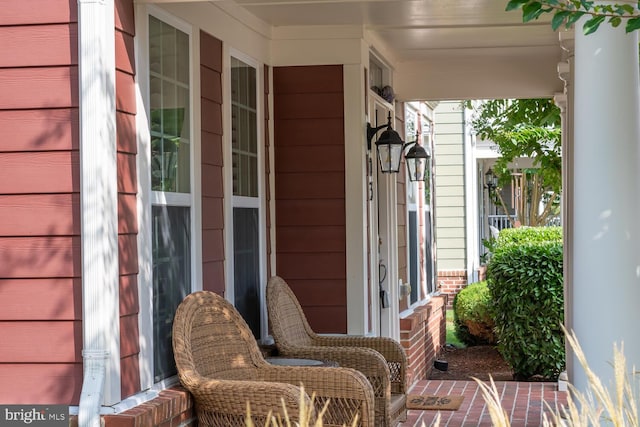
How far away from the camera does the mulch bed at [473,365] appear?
1012 centimetres

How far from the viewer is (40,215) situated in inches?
156

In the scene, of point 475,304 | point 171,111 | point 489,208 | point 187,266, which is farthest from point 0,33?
point 489,208

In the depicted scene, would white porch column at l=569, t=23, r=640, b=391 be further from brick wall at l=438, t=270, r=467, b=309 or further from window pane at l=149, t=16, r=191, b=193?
brick wall at l=438, t=270, r=467, b=309

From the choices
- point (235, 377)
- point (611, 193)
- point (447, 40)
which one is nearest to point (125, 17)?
point (235, 377)

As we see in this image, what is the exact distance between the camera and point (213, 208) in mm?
5352

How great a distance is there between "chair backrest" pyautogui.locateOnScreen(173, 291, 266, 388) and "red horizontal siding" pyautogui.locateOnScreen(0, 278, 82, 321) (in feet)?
2.23

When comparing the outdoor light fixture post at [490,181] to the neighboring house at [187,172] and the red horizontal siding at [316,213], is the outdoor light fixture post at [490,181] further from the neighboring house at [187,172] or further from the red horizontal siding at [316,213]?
the red horizontal siding at [316,213]

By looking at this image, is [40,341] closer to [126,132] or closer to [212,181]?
[126,132]

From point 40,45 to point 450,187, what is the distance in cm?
1295

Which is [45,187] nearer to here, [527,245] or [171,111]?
[171,111]

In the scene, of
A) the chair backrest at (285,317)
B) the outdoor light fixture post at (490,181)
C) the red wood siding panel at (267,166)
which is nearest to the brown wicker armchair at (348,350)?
the chair backrest at (285,317)

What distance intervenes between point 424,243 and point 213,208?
20.1ft

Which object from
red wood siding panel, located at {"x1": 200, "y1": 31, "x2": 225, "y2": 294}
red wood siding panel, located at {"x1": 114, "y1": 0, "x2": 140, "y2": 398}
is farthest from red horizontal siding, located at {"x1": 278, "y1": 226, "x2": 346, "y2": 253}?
red wood siding panel, located at {"x1": 114, "y1": 0, "x2": 140, "y2": 398}

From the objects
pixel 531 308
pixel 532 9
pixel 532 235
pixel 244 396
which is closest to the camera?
pixel 532 9
